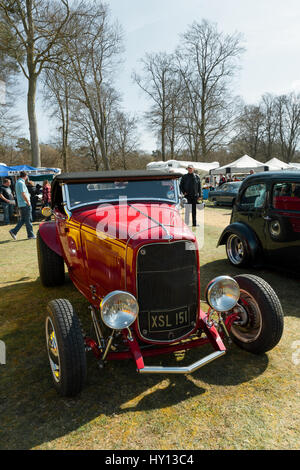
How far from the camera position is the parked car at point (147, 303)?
8.16ft

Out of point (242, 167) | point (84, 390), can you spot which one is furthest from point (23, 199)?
point (242, 167)

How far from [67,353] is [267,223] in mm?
4181

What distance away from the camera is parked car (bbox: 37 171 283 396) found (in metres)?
2.49

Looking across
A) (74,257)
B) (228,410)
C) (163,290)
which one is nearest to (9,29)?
(74,257)

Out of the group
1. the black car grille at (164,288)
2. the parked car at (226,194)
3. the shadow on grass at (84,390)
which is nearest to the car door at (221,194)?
the parked car at (226,194)

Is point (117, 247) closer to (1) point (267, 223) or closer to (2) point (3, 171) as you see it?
→ (1) point (267, 223)

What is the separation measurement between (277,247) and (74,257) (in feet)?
11.1

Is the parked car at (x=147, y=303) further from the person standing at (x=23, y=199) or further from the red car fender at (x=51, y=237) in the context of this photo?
the person standing at (x=23, y=199)

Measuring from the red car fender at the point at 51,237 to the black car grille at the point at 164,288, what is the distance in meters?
2.40

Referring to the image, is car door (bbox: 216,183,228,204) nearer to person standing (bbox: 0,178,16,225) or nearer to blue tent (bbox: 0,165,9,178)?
person standing (bbox: 0,178,16,225)

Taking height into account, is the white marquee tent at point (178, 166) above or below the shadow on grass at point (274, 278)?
above

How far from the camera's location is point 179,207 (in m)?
4.08
